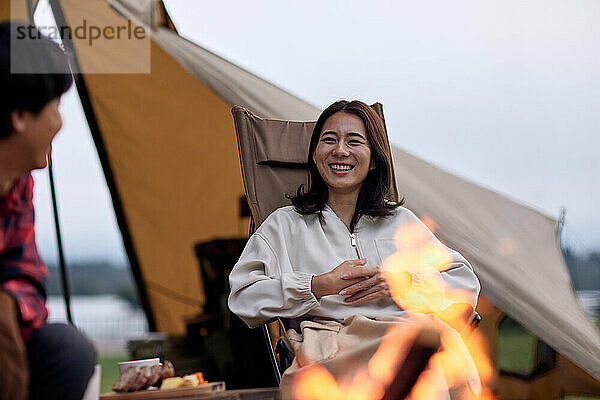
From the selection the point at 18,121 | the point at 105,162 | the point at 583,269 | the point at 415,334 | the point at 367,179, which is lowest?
the point at 583,269

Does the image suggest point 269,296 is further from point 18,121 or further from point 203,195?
point 203,195

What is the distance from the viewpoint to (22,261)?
103 centimetres

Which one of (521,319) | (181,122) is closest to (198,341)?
(181,122)

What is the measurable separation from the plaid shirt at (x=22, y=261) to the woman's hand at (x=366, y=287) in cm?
78

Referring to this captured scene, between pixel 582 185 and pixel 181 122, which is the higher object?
pixel 181 122

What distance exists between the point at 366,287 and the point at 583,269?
2.47 metres

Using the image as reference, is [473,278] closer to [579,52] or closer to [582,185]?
[582,185]

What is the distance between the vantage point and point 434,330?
123 cm

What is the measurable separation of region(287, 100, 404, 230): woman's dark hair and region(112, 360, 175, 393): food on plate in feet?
2.40

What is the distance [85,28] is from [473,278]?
2227 millimetres

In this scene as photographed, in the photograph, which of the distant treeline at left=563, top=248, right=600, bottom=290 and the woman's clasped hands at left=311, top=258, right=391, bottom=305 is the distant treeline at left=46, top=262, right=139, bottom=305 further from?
the distant treeline at left=563, top=248, right=600, bottom=290

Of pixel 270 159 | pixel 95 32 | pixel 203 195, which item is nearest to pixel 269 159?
pixel 270 159

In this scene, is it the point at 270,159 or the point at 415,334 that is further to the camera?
the point at 270,159

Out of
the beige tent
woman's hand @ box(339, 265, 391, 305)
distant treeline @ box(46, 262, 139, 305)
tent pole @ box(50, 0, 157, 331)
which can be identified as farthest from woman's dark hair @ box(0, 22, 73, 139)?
distant treeline @ box(46, 262, 139, 305)
